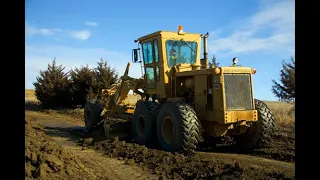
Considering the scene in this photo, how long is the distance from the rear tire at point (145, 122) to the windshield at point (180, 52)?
4.67ft

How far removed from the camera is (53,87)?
28203 millimetres

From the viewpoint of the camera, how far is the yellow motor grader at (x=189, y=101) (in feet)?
27.3

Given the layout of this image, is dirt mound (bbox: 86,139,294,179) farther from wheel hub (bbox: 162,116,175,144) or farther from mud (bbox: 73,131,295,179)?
wheel hub (bbox: 162,116,175,144)

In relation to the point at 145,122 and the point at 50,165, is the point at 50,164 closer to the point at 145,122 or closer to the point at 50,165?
the point at 50,165

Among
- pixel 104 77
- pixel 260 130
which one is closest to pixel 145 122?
pixel 260 130

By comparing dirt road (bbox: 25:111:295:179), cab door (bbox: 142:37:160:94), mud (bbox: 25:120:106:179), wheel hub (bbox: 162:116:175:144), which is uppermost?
cab door (bbox: 142:37:160:94)

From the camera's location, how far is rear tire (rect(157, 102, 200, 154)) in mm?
Answer: 8073

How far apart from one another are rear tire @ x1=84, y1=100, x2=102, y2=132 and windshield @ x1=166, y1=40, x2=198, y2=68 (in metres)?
4.52

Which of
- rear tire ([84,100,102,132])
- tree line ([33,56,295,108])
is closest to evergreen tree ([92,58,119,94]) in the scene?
tree line ([33,56,295,108])
